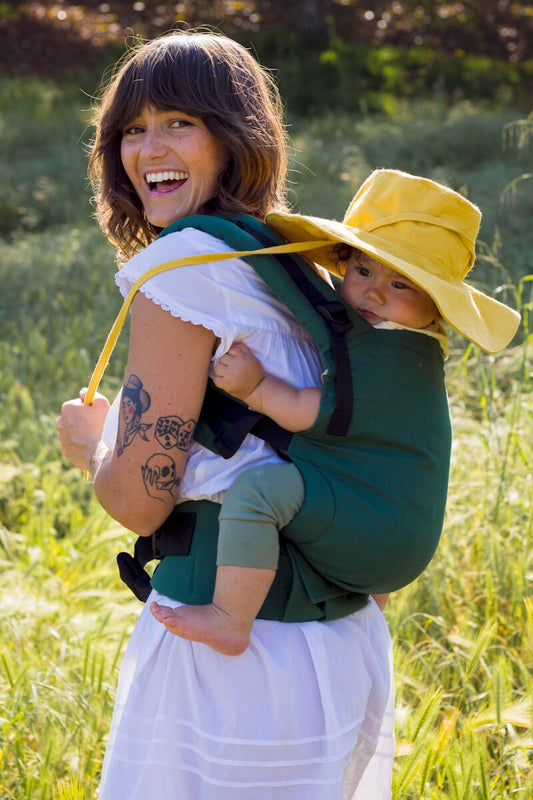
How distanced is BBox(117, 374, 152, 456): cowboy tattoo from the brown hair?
18.4 inches

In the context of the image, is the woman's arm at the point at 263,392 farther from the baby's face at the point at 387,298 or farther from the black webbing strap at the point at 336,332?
the baby's face at the point at 387,298

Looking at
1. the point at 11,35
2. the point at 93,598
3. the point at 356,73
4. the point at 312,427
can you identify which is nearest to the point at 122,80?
the point at 312,427

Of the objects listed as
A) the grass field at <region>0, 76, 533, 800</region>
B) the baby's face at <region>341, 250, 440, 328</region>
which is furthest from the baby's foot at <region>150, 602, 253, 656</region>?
the grass field at <region>0, 76, 533, 800</region>

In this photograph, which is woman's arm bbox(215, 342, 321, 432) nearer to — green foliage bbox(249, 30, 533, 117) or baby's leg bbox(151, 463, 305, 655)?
baby's leg bbox(151, 463, 305, 655)

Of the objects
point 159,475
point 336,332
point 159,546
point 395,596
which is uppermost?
point 336,332

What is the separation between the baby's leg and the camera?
5.71 ft

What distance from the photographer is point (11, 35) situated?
1883 centimetres

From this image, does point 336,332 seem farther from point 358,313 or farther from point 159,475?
point 159,475

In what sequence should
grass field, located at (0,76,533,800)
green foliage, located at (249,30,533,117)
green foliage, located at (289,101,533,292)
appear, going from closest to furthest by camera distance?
1. grass field, located at (0,76,533,800)
2. green foliage, located at (289,101,533,292)
3. green foliage, located at (249,30,533,117)

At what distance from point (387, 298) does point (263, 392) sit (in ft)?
1.03

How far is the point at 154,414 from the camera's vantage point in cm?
182

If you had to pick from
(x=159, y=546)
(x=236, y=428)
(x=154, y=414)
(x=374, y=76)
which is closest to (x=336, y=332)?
(x=236, y=428)

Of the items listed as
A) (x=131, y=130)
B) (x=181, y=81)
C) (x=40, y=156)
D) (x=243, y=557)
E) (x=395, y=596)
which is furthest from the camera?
(x=40, y=156)

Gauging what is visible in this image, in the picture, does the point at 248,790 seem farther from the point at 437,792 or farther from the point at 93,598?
the point at 93,598
